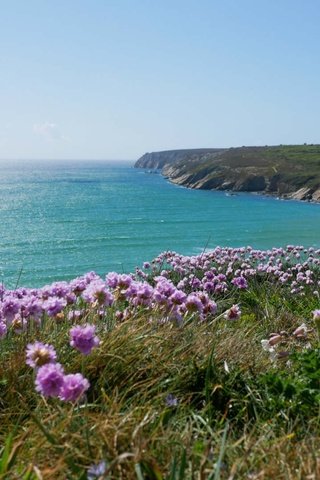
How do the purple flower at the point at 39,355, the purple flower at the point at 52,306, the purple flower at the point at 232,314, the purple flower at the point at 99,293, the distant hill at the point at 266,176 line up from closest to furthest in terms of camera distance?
the purple flower at the point at 39,355, the purple flower at the point at 52,306, the purple flower at the point at 99,293, the purple flower at the point at 232,314, the distant hill at the point at 266,176

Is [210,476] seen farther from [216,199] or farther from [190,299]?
[216,199]

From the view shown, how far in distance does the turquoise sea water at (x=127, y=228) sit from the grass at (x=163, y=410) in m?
28.0

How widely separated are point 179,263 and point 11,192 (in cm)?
10390

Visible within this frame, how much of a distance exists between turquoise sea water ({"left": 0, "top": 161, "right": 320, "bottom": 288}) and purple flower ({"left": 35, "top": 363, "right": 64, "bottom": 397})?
29.5 metres

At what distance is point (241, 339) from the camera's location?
211 inches

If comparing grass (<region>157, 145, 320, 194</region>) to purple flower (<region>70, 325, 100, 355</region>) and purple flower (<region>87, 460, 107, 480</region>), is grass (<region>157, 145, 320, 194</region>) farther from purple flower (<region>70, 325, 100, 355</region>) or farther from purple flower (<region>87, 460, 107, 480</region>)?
purple flower (<region>87, 460, 107, 480</region>)

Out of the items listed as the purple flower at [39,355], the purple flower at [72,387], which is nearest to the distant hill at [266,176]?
the purple flower at [39,355]

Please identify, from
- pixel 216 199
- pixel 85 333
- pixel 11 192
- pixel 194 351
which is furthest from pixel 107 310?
pixel 11 192

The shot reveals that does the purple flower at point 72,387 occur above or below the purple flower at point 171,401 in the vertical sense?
above

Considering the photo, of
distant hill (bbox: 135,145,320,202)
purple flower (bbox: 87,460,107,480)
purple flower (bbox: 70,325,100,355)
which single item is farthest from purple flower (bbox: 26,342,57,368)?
distant hill (bbox: 135,145,320,202)

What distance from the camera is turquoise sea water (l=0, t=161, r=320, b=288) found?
41.9 m

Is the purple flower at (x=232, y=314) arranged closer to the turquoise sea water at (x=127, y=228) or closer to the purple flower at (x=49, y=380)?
the purple flower at (x=49, y=380)

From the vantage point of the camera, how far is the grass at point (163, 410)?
2602 millimetres

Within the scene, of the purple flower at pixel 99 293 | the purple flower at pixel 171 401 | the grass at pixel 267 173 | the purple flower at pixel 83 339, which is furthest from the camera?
the grass at pixel 267 173
